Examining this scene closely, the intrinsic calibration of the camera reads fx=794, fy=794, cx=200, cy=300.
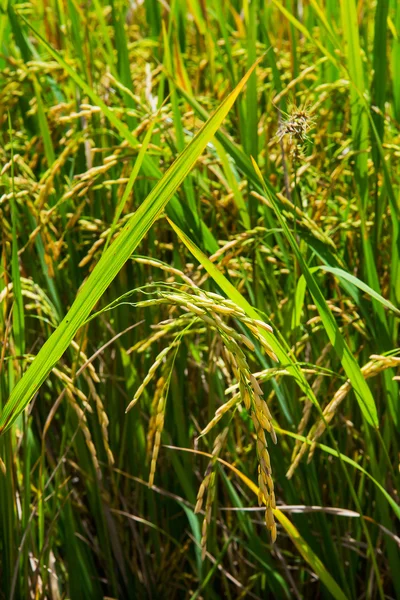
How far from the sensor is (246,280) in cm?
127

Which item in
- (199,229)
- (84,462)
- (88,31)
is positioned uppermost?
(88,31)

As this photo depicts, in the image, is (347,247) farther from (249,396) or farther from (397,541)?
(249,396)

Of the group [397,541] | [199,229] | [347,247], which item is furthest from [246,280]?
[397,541]

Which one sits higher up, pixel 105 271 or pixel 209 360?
pixel 105 271

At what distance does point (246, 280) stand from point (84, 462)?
40 cm

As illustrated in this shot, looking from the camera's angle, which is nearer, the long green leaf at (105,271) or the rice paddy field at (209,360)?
the long green leaf at (105,271)

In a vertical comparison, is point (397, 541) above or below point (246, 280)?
below

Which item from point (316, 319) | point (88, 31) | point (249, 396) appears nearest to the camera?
point (249, 396)

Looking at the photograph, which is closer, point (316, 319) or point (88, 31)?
point (316, 319)

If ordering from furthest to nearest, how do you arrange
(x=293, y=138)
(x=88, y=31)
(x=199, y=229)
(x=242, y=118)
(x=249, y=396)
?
(x=88, y=31) < (x=242, y=118) < (x=199, y=229) < (x=293, y=138) < (x=249, y=396)

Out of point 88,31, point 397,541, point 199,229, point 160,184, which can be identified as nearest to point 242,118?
point 199,229

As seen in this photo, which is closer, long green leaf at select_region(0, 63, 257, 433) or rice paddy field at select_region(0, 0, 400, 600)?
long green leaf at select_region(0, 63, 257, 433)

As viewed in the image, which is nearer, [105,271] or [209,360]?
[105,271]

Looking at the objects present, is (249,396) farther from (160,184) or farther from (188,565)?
(188,565)
